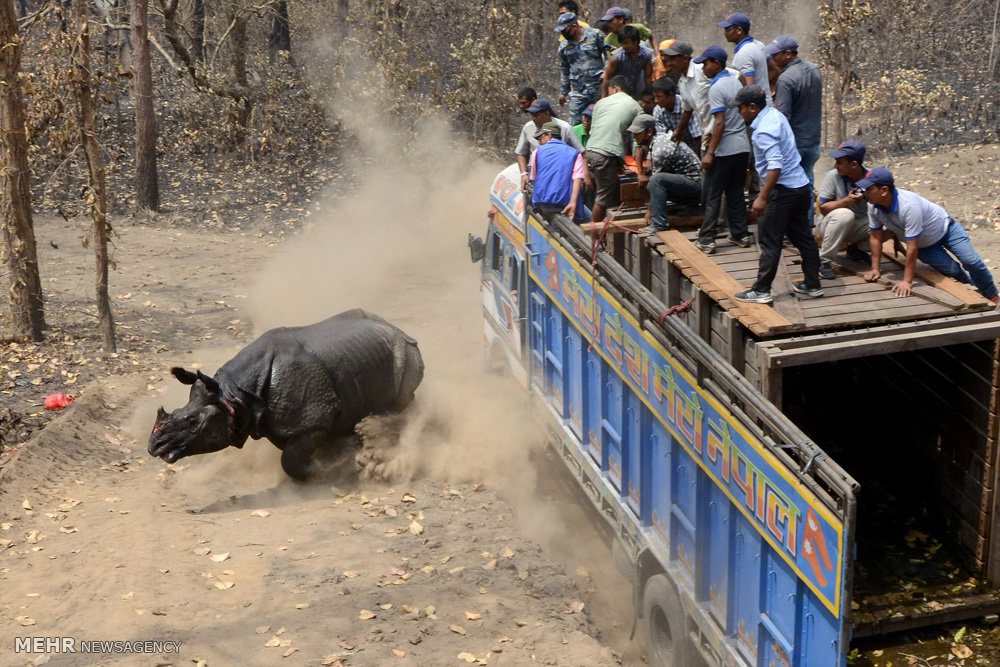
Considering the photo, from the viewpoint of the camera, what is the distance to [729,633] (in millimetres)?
6215

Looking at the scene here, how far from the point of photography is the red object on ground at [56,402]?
39.4 feet

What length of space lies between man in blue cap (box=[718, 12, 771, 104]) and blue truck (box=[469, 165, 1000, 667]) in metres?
1.61

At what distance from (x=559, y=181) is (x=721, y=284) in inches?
102

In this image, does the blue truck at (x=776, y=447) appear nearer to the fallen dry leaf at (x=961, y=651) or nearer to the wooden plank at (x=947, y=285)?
the wooden plank at (x=947, y=285)

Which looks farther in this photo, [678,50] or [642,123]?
[642,123]

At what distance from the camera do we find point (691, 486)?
6.65m

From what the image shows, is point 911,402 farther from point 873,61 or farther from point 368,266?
point 873,61

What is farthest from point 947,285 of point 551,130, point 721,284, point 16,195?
point 16,195

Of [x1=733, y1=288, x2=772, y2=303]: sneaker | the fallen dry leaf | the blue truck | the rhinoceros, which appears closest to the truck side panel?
the blue truck

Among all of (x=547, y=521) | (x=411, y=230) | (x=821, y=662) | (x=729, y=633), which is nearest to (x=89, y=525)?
(x=547, y=521)

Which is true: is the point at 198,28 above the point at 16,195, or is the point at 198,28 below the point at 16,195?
above

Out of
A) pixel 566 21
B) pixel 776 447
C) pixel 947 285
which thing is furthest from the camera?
pixel 566 21

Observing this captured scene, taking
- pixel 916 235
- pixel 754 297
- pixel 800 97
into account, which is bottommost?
pixel 754 297

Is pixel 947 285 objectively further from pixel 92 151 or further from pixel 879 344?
pixel 92 151
